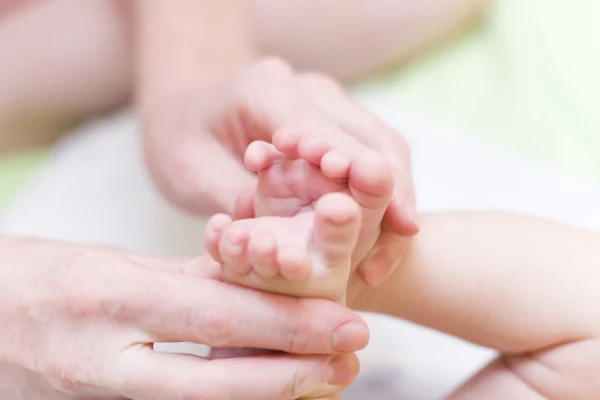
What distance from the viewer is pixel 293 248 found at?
435 millimetres

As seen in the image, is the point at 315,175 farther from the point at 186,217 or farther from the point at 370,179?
the point at 186,217

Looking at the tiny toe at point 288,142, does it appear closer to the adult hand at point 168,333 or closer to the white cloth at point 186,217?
the adult hand at point 168,333

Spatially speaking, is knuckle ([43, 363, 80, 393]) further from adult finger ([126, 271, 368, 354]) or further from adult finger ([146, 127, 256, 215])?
adult finger ([146, 127, 256, 215])

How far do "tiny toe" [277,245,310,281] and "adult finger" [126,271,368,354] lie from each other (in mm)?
36

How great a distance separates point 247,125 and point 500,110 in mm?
457

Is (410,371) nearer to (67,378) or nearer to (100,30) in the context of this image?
(67,378)

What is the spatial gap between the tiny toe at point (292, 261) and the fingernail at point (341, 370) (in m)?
0.08

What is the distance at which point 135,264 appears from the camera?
1.61 feet

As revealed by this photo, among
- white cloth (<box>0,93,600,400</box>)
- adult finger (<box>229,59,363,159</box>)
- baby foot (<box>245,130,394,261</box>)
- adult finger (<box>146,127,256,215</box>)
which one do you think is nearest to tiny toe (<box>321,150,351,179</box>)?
baby foot (<box>245,130,394,261</box>)

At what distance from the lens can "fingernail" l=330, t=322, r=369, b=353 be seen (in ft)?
1.52

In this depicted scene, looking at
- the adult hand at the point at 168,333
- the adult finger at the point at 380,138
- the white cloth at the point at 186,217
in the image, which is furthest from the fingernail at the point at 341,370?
the white cloth at the point at 186,217

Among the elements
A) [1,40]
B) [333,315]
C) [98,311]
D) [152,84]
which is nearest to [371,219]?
[333,315]

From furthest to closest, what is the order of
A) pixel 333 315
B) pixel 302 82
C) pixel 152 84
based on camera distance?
pixel 152 84 → pixel 302 82 → pixel 333 315

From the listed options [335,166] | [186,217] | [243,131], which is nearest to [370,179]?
[335,166]
